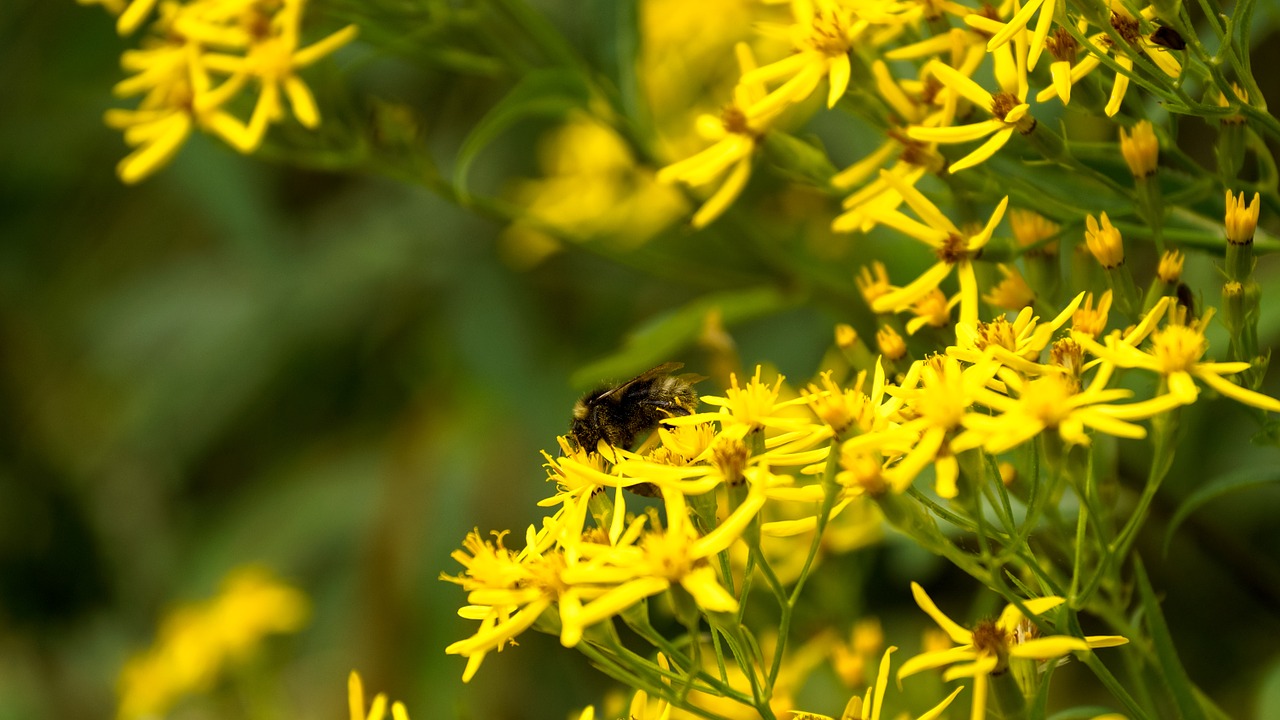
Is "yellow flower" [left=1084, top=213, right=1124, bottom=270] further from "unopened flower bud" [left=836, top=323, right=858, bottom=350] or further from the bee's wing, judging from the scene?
the bee's wing

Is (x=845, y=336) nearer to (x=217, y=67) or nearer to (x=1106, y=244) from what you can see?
(x=1106, y=244)

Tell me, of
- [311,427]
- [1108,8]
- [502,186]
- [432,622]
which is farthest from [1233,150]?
[311,427]

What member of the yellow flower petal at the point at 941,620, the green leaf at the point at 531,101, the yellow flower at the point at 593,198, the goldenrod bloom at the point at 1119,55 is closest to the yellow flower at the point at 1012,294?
the goldenrod bloom at the point at 1119,55

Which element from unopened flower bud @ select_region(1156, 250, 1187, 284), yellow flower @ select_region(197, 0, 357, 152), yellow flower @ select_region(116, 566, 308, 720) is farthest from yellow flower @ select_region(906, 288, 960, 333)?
yellow flower @ select_region(116, 566, 308, 720)

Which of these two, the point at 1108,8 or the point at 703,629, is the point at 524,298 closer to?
the point at 703,629

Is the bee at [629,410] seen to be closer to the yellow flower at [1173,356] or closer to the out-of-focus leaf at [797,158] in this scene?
the out-of-focus leaf at [797,158]

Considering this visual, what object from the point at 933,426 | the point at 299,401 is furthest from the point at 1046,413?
the point at 299,401
